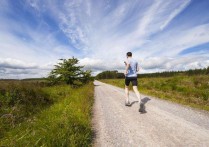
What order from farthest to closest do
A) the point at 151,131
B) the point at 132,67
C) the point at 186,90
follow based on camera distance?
the point at 186,90 < the point at 132,67 < the point at 151,131

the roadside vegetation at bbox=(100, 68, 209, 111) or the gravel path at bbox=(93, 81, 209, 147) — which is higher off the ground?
the roadside vegetation at bbox=(100, 68, 209, 111)

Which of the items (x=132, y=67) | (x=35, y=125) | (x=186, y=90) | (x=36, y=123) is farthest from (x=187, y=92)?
(x=35, y=125)

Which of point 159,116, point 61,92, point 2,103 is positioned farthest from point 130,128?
point 61,92

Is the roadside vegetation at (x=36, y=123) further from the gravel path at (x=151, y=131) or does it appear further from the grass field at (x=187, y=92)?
the grass field at (x=187, y=92)

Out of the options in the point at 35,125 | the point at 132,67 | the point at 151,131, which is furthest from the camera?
the point at 132,67

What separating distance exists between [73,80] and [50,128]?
62.0 feet

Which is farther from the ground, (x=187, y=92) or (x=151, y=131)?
(x=187, y=92)

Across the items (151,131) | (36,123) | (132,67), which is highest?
(132,67)

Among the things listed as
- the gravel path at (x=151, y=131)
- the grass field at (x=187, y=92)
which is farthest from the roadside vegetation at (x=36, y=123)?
the grass field at (x=187, y=92)

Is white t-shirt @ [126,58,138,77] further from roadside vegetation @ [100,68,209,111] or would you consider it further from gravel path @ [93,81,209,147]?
roadside vegetation @ [100,68,209,111]

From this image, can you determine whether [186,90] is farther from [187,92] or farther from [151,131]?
[151,131]

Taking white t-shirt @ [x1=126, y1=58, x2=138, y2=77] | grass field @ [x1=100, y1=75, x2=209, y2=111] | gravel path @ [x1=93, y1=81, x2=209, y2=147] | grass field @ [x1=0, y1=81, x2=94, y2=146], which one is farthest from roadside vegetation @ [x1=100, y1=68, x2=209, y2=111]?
grass field @ [x1=0, y1=81, x2=94, y2=146]

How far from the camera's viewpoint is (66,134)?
166 inches

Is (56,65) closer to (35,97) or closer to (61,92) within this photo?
(61,92)
